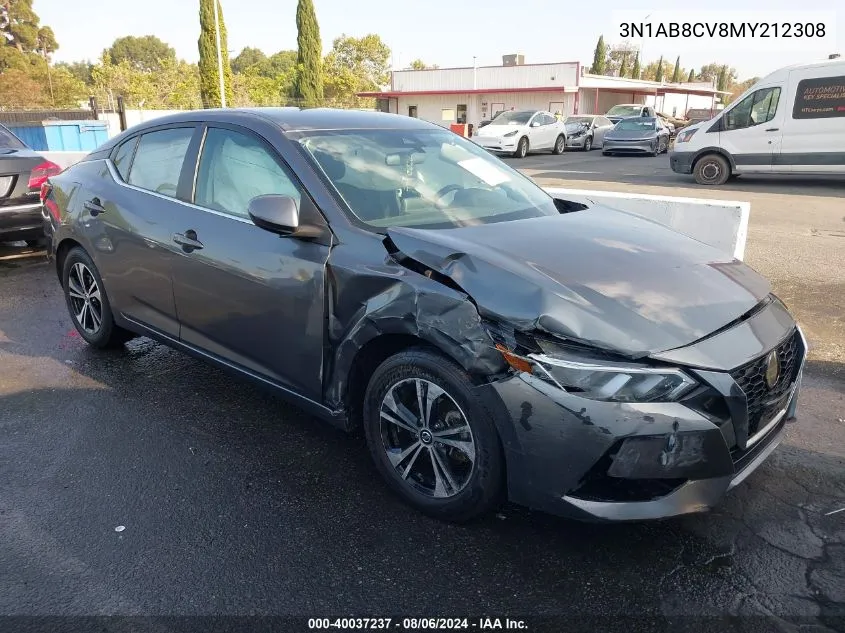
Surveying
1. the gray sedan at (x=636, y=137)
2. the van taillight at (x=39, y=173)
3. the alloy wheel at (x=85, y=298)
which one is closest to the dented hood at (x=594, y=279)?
the alloy wheel at (x=85, y=298)

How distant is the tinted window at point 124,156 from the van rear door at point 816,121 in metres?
12.7

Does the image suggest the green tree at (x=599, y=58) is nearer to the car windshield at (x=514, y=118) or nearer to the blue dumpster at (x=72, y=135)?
the car windshield at (x=514, y=118)

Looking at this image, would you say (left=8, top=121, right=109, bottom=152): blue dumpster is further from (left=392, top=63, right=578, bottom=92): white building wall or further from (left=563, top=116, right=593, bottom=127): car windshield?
(left=392, top=63, right=578, bottom=92): white building wall

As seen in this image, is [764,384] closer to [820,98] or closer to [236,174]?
[236,174]

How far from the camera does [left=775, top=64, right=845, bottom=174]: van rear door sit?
12492mm

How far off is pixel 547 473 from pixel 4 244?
9.24 metres

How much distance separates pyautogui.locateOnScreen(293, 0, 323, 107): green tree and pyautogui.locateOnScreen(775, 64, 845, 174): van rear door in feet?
112

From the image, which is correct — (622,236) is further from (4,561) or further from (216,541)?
(4,561)

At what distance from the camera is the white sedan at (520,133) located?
77.4 ft

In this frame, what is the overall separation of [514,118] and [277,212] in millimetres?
22998

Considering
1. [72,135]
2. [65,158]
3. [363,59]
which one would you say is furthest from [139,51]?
[65,158]

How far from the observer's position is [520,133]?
23.8 metres

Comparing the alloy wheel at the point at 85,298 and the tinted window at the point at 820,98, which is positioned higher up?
the tinted window at the point at 820,98

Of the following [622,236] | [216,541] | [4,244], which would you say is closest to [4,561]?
[216,541]
